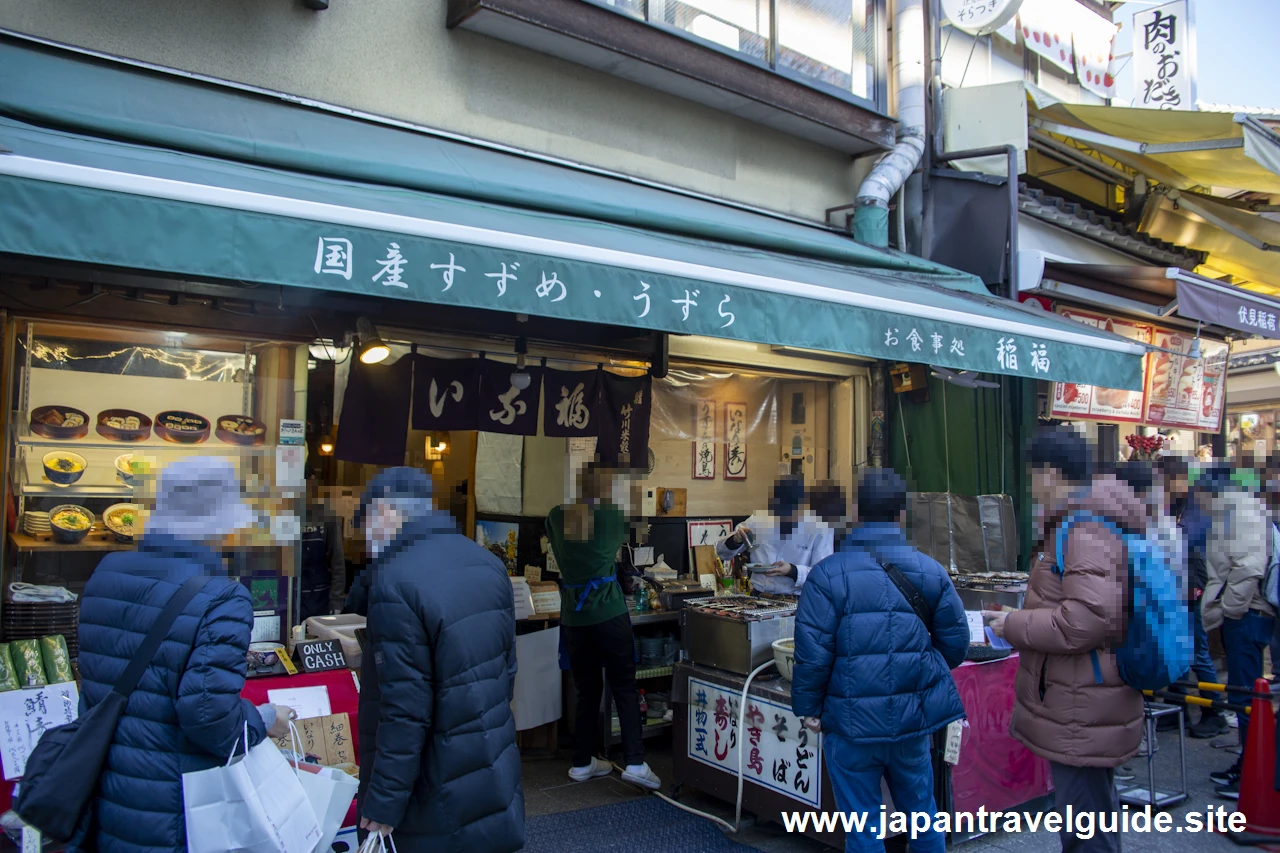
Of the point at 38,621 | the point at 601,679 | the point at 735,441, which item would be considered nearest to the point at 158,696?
the point at 38,621

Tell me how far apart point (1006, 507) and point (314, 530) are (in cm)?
634

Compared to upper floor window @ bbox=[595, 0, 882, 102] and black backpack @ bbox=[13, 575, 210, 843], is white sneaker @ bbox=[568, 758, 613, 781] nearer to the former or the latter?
black backpack @ bbox=[13, 575, 210, 843]

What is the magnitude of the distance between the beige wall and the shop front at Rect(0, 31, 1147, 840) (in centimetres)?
21

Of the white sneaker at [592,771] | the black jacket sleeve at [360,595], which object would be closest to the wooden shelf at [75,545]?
the black jacket sleeve at [360,595]

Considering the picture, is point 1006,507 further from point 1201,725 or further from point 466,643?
point 466,643

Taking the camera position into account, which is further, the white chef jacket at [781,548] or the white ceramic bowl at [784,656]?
the white chef jacket at [781,548]

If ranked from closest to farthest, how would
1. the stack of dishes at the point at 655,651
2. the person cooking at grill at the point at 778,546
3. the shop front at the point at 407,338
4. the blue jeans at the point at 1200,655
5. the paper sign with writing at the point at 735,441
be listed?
the shop front at the point at 407,338 < the person cooking at grill at the point at 778,546 < the stack of dishes at the point at 655,651 < the blue jeans at the point at 1200,655 < the paper sign with writing at the point at 735,441

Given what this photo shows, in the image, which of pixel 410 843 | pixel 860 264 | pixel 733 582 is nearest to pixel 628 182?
pixel 860 264

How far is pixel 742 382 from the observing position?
27.7 ft

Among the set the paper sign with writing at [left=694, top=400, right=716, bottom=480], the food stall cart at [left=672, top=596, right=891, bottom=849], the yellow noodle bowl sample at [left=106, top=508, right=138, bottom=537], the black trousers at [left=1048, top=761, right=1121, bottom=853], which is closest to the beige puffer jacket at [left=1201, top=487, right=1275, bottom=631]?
the black trousers at [left=1048, top=761, right=1121, bottom=853]

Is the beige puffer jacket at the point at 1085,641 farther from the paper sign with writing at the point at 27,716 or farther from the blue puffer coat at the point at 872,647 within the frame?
the paper sign with writing at the point at 27,716

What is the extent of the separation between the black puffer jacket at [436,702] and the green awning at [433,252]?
3.45 ft

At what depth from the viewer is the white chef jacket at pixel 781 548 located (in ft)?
22.8

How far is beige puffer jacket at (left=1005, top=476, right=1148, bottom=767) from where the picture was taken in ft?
12.7
